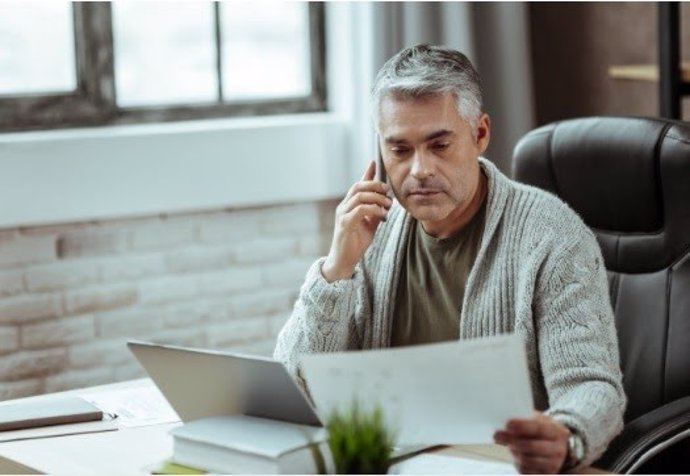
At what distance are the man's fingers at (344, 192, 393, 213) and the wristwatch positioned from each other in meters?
0.58

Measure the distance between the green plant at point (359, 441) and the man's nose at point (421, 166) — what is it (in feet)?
2.20

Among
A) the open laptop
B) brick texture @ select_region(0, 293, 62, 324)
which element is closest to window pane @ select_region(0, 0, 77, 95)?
brick texture @ select_region(0, 293, 62, 324)

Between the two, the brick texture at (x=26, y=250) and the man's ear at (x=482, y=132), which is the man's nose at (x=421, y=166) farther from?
the brick texture at (x=26, y=250)

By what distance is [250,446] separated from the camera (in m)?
1.71

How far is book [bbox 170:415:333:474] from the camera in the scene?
1.70 meters

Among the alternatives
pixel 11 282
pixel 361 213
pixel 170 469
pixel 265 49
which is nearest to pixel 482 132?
pixel 361 213

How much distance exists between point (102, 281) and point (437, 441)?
6.45 feet

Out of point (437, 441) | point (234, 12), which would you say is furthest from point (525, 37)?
point (437, 441)

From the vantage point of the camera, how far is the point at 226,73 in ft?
12.5

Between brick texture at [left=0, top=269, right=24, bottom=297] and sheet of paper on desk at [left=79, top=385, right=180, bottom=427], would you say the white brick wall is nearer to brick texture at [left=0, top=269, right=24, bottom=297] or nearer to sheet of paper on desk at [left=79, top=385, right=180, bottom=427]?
brick texture at [left=0, top=269, right=24, bottom=297]

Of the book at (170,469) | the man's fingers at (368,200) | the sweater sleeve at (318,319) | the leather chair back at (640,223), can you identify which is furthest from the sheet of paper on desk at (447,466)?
the leather chair back at (640,223)

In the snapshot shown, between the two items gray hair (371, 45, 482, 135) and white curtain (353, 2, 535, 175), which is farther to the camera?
white curtain (353, 2, 535, 175)

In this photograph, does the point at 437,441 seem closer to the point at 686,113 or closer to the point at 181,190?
the point at 181,190

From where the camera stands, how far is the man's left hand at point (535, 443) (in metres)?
1.65
